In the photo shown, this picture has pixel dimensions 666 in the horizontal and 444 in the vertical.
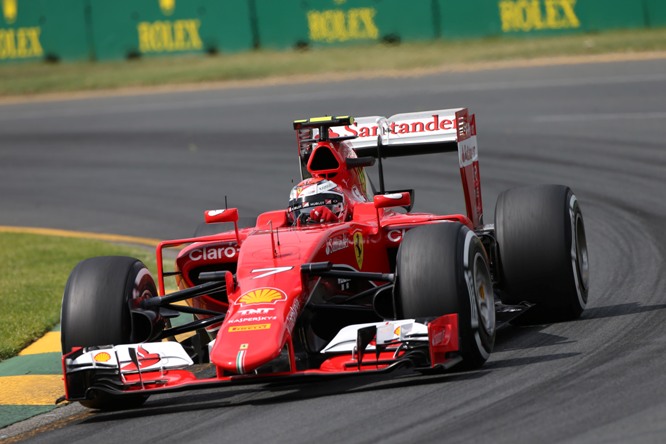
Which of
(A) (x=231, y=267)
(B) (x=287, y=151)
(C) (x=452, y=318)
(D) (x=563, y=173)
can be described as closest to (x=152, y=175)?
(B) (x=287, y=151)

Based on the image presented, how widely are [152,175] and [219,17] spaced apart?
11.4 metres

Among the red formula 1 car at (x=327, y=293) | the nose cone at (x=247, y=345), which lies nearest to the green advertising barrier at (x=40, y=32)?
the red formula 1 car at (x=327, y=293)

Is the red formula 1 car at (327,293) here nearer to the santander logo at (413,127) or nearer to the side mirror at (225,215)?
the side mirror at (225,215)

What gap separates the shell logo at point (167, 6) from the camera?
29984 millimetres

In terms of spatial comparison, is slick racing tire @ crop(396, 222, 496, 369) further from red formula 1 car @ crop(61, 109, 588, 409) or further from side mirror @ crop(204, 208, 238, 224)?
side mirror @ crop(204, 208, 238, 224)

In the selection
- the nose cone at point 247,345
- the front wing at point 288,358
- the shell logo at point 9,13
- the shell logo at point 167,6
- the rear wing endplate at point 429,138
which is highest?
the shell logo at point 9,13

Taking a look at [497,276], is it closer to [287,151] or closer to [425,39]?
[287,151]

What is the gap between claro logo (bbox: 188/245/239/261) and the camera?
30.9ft

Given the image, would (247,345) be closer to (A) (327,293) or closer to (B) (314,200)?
(A) (327,293)

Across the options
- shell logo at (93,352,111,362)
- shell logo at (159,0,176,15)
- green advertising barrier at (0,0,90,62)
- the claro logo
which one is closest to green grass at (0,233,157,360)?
the claro logo

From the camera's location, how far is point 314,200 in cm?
950

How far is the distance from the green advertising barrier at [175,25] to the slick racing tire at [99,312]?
2234 cm

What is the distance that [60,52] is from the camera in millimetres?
31375

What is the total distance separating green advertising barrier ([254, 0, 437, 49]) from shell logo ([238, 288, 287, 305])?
20926 mm
